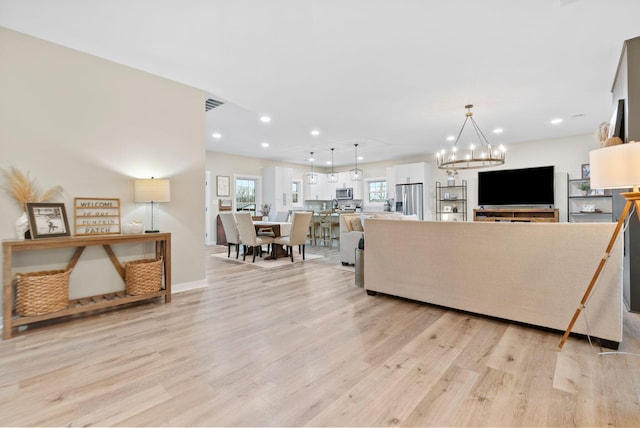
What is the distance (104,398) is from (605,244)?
10.7 feet

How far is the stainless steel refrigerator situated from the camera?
7980 mm

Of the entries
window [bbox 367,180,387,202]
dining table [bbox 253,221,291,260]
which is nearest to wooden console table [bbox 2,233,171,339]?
dining table [bbox 253,221,291,260]

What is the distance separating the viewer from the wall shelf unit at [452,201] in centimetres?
776

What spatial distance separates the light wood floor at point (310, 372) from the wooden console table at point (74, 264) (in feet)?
0.40

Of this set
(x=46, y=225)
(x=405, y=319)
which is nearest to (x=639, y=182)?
(x=405, y=319)

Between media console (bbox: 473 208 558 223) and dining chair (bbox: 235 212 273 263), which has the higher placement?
media console (bbox: 473 208 558 223)

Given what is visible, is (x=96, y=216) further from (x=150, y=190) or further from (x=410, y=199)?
(x=410, y=199)

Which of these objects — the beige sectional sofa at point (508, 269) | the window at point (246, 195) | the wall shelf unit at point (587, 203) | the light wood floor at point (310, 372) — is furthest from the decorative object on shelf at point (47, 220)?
the wall shelf unit at point (587, 203)

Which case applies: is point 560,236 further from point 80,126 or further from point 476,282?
point 80,126

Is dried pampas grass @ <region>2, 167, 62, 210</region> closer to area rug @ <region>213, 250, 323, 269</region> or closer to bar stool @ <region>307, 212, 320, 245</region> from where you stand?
area rug @ <region>213, 250, 323, 269</region>

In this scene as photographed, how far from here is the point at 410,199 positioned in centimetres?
812

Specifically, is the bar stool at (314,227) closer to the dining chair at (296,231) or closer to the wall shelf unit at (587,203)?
the dining chair at (296,231)

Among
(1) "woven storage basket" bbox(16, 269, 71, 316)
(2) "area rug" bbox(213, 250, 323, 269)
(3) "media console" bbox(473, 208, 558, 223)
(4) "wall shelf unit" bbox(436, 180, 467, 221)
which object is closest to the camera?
(1) "woven storage basket" bbox(16, 269, 71, 316)

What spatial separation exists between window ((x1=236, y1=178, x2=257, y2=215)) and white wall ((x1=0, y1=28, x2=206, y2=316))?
4.86m
